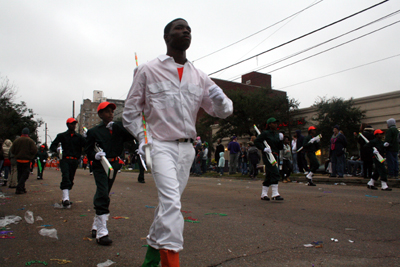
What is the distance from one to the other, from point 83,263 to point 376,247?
10.3 ft

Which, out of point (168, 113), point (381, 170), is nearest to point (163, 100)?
point (168, 113)

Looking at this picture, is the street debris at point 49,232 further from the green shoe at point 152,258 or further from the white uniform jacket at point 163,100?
the white uniform jacket at point 163,100

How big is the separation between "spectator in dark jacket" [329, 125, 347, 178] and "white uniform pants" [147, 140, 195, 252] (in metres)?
11.1

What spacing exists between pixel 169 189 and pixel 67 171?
5.13 meters

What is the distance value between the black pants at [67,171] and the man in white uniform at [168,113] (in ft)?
15.3

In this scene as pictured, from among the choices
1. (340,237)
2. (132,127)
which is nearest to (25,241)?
(132,127)

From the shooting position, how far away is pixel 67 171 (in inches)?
268

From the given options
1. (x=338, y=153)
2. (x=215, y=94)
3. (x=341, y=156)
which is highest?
(x=215, y=94)

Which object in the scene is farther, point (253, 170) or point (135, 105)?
point (253, 170)

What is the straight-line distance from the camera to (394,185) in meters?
10.2

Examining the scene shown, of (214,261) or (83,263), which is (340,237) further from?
(83,263)

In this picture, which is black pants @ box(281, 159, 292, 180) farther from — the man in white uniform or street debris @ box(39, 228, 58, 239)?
the man in white uniform

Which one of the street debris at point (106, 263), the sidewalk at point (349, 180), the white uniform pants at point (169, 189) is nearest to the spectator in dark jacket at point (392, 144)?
the sidewalk at point (349, 180)

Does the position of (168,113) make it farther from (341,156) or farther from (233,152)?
→ (233,152)
